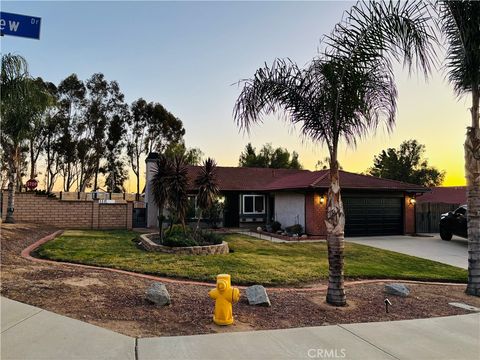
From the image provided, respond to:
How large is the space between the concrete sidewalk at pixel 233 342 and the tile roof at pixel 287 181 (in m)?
13.2

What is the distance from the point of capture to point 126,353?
380 cm

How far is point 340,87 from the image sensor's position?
6219mm

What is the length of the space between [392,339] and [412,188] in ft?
57.8

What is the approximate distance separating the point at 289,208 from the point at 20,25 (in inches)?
668

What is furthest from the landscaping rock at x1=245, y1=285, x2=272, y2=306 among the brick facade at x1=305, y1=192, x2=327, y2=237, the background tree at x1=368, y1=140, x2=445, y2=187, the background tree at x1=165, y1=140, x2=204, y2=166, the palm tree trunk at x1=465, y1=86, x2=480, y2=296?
the background tree at x1=368, y1=140, x2=445, y2=187

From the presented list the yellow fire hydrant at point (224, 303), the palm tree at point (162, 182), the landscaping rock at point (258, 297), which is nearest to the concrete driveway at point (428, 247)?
the landscaping rock at point (258, 297)

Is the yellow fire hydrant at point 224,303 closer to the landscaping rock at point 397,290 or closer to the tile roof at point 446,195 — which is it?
the landscaping rock at point 397,290

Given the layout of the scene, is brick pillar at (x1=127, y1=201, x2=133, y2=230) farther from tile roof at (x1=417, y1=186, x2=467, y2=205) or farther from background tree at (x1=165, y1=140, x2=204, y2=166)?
tile roof at (x1=417, y1=186, x2=467, y2=205)

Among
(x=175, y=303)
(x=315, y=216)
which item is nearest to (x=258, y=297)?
(x=175, y=303)

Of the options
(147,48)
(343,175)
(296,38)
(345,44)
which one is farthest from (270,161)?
(345,44)

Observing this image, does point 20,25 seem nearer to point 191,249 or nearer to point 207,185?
point 191,249

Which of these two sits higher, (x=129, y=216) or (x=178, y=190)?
(x=178, y=190)

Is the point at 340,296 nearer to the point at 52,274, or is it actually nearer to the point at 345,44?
the point at 345,44

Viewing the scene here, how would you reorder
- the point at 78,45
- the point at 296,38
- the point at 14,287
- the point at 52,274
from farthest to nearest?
the point at 78,45 < the point at 296,38 < the point at 52,274 < the point at 14,287
